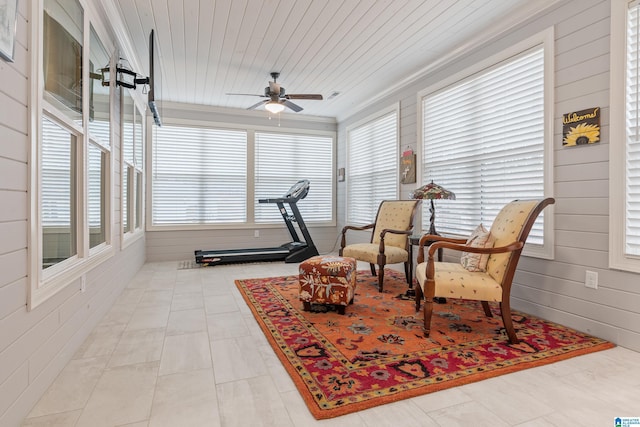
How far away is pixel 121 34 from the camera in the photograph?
322cm

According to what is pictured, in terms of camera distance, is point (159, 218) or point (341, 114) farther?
point (341, 114)

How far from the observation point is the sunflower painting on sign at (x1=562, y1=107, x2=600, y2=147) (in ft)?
7.93

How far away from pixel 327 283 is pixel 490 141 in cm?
221

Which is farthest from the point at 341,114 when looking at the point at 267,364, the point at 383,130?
the point at 267,364

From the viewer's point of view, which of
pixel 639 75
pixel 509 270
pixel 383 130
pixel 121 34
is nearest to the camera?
pixel 639 75

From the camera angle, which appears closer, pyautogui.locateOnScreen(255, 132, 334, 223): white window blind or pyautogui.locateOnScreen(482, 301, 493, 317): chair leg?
pyautogui.locateOnScreen(482, 301, 493, 317): chair leg

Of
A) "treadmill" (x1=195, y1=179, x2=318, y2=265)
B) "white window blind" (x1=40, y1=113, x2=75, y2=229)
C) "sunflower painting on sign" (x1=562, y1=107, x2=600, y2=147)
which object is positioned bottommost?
"treadmill" (x1=195, y1=179, x2=318, y2=265)

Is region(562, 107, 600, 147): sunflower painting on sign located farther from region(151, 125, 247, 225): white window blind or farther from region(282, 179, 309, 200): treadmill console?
region(151, 125, 247, 225): white window blind

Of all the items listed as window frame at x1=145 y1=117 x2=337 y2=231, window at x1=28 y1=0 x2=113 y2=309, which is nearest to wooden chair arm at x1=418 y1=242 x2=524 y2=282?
window at x1=28 y1=0 x2=113 y2=309

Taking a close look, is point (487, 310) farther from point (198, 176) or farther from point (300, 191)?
point (198, 176)

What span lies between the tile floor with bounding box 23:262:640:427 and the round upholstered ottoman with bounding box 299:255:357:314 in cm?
60

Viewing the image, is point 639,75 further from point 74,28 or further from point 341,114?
point 341,114

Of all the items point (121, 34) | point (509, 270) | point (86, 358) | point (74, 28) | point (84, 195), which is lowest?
point (86, 358)

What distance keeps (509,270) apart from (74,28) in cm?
344
